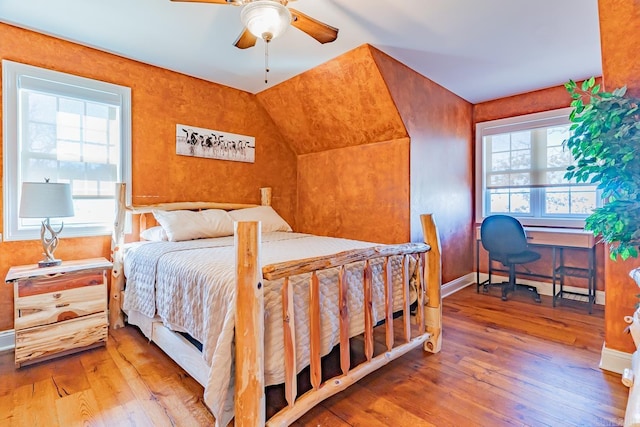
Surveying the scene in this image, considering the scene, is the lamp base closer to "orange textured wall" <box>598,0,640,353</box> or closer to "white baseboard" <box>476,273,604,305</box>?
"orange textured wall" <box>598,0,640,353</box>

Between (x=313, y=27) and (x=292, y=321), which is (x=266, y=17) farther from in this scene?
(x=292, y=321)

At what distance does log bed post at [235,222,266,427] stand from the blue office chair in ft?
10.2

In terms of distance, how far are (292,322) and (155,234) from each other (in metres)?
1.96

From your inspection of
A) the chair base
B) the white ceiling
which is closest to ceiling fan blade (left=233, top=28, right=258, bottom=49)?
the white ceiling

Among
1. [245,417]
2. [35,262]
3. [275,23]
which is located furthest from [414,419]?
[35,262]

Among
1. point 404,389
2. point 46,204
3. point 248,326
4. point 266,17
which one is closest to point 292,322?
point 248,326

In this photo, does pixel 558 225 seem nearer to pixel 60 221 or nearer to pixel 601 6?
pixel 601 6

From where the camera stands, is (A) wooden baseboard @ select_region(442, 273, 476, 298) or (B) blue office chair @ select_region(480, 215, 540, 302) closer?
(B) blue office chair @ select_region(480, 215, 540, 302)

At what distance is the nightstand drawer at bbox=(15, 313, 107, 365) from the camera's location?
2.04 metres

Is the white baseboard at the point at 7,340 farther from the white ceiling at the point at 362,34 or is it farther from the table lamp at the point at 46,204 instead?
the white ceiling at the point at 362,34

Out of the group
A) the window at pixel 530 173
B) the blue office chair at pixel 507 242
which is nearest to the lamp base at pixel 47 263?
the blue office chair at pixel 507 242

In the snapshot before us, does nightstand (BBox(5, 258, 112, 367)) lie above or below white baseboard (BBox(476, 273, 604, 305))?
above

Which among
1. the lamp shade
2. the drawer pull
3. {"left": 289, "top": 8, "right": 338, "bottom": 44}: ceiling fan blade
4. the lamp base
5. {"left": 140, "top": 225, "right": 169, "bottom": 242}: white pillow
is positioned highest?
{"left": 289, "top": 8, "right": 338, "bottom": 44}: ceiling fan blade

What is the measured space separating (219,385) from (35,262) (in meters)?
2.18
